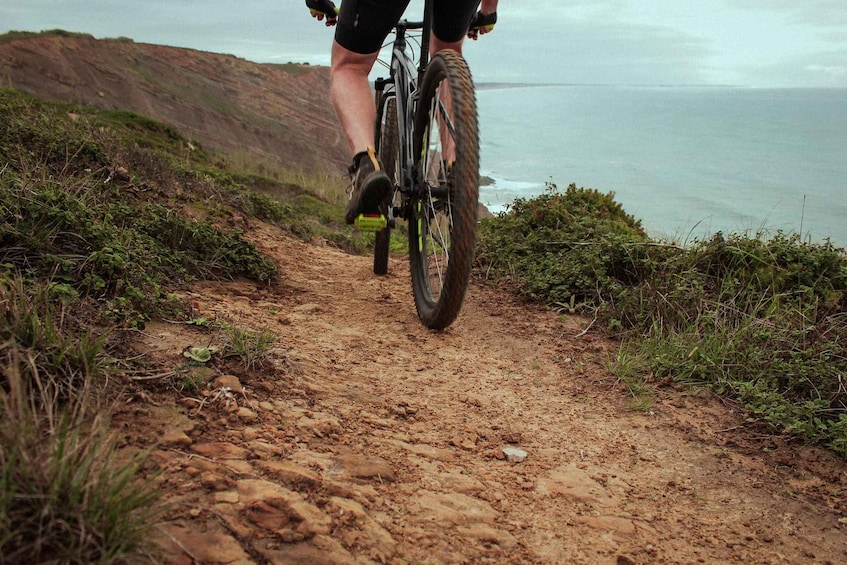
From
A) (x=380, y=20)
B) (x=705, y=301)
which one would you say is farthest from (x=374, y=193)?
(x=705, y=301)

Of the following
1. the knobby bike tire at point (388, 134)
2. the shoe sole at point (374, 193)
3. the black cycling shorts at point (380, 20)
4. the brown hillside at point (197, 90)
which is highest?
the brown hillside at point (197, 90)

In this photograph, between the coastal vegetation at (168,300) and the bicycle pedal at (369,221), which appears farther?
the bicycle pedal at (369,221)

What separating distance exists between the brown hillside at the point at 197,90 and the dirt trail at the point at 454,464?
1681 cm

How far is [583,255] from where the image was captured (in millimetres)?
3900

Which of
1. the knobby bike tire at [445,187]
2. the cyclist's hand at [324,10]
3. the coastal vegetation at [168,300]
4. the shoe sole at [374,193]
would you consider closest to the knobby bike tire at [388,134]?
the knobby bike tire at [445,187]

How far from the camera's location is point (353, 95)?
3.37m

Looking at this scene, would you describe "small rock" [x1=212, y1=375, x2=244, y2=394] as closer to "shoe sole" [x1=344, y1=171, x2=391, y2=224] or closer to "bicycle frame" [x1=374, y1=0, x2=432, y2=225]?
"shoe sole" [x1=344, y1=171, x2=391, y2=224]

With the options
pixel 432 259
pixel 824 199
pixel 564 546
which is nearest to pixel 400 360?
pixel 432 259

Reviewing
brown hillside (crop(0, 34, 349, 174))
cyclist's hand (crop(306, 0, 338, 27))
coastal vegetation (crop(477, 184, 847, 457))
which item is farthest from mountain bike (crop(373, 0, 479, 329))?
brown hillside (crop(0, 34, 349, 174))

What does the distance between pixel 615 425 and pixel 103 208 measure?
7.94ft

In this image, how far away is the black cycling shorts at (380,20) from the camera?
10.3 ft

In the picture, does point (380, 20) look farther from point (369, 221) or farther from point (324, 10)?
point (369, 221)

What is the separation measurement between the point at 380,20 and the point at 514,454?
210 cm

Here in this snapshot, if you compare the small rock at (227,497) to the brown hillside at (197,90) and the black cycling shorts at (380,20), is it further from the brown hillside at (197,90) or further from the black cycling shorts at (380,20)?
the brown hillside at (197,90)
